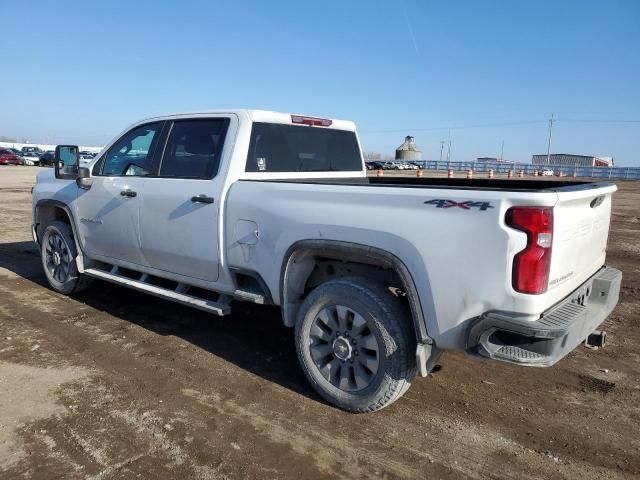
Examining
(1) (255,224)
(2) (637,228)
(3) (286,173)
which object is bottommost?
(2) (637,228)

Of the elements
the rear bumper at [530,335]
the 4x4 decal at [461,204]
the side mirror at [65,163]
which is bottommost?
the rear bumper at [530,335]

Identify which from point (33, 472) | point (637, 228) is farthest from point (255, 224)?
point (637, 228)

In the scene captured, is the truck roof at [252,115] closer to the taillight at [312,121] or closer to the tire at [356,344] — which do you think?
the taillight at [312,121]

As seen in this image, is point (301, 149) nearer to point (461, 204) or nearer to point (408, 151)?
point (461, 204)

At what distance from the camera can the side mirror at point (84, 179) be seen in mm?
5234

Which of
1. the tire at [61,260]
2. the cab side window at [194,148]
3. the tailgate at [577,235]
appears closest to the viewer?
the tailgate at [577,235]

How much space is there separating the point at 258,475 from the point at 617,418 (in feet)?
7.85

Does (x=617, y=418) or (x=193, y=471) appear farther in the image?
(x=617, y=418)

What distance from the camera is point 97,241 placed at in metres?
5.39

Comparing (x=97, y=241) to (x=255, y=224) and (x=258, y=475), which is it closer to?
(x=255, y=224)

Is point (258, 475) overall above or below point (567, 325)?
below

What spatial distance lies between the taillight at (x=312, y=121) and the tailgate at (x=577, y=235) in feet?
8.00

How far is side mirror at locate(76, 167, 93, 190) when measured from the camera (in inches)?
206

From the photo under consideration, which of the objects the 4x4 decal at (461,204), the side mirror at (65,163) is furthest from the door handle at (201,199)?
the side mirror at (65,163)
